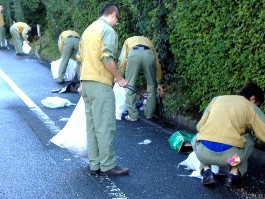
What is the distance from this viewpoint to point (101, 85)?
5914 millimetres

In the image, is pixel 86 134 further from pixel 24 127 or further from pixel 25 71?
pixel 25 71

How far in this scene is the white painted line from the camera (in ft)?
28.5

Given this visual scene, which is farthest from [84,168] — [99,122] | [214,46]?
[214,46]

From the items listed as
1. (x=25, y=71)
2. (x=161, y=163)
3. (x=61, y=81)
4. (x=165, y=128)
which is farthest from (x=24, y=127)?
(x=25, y=71)

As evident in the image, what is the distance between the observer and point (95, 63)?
19.4 ft

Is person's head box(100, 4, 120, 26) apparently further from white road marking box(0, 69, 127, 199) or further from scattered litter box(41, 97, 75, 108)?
scattered litter box(41, 97, 75, 108)

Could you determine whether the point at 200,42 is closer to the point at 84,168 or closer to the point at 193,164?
the point at 193,164

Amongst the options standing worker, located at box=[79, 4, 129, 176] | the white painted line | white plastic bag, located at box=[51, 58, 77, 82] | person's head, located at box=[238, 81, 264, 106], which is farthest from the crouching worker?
white plastic bag, located at box=[51, 58, 77, 82]

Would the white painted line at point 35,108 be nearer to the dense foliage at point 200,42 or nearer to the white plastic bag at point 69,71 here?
the white plastic bag at point 69,71

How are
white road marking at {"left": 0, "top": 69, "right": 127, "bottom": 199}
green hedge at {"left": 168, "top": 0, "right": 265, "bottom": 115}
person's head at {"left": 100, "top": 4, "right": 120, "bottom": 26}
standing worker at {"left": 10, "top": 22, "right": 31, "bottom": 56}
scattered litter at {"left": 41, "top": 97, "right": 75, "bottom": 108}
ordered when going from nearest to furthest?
white road marking at {"left": 0, "top": 69, "right": 127, "bottom": 199}
person's head at {"left": 100, "top": 4, "right": 120, "bottom": 26}
green hedge at {"left": 168, "top": 0, "right": 265, "bottom": 115}
scattered litter at {"left": 41, "top": 97, "right": 75, "bottom": 108}
standing worker at {"left": 10, "top": 22, "right": 31, "bottom": 56}

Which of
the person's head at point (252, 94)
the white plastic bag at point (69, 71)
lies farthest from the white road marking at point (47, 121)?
the person's head at point (252, 94)

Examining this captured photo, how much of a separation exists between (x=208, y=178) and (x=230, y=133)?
1.81 feet

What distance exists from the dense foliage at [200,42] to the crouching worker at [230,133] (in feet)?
3.33

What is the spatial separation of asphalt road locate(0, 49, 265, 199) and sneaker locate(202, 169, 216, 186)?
83mm
